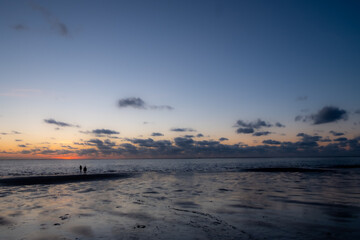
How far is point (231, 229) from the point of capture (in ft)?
45.5

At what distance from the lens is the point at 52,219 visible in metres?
16.6

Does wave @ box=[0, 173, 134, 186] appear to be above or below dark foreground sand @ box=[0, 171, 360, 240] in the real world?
below

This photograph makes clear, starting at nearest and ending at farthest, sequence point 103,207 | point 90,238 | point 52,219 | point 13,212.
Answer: point 90,238 < point 52,219 < point 13,212 < point 103,207

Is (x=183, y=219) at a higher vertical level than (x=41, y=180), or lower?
higher

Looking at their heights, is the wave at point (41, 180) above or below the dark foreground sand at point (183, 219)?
below

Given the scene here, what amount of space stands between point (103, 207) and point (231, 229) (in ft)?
39.0

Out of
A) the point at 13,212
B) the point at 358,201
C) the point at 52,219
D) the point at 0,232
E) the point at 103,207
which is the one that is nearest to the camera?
the point at 0,232

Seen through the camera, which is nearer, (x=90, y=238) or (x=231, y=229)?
(x=90, y=238)

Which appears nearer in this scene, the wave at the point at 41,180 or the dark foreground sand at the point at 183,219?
the dark foreground sand at the point at 183,219

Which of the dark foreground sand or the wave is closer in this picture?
→ the dark foreground sand

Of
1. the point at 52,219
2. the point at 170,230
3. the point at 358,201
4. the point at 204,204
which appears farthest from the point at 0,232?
the point at 358,201

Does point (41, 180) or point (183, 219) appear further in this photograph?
point (41, 180)

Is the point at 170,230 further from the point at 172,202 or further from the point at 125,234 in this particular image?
the point at 172,202

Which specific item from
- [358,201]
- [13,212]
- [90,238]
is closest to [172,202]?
[90,238]
